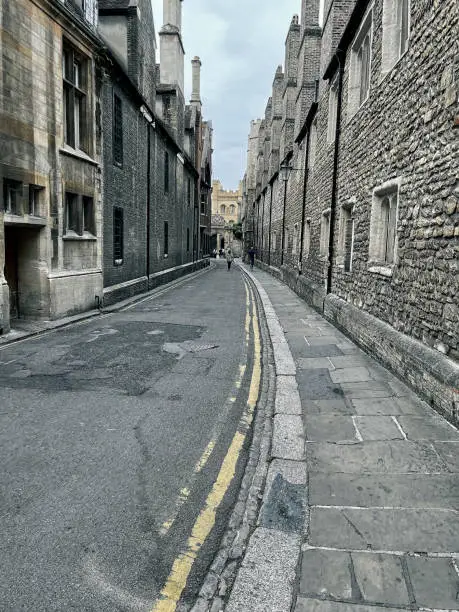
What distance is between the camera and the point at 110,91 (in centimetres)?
1533

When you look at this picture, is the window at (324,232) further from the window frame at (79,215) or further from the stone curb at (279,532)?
the stone curb at (279,532)

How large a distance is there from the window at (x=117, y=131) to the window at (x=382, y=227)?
1046 cm

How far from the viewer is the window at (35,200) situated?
11.0m

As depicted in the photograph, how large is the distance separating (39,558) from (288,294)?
1810 centimetres

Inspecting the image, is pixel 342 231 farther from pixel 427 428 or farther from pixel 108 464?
pixel 108 464

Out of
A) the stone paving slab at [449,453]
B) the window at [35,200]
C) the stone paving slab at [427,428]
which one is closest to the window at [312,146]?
the window at [35,200]

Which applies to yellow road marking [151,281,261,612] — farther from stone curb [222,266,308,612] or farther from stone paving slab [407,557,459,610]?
stone paving slab [407,557,459,610]

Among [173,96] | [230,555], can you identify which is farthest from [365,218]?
[173,96]

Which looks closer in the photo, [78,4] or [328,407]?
[328,407]

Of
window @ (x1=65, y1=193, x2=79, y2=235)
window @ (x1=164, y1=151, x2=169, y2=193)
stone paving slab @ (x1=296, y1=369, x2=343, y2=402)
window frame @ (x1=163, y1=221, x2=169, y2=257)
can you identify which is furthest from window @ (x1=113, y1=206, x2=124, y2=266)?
stone paving slab @ (x1=296, y1=369, x2=343, y2=402)

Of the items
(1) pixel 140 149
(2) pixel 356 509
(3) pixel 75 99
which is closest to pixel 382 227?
(2) pixel 356 509

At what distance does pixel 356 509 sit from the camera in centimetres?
360

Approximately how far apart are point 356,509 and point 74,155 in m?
11.9

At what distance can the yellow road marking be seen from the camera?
8.97 ft
